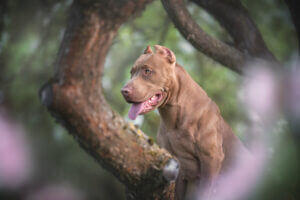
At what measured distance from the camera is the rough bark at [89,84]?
58.3 inches

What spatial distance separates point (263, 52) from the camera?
3.29 meters

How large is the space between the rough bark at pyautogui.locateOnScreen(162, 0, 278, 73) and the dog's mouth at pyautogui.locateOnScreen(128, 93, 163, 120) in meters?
0.96

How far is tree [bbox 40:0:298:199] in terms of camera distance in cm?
148

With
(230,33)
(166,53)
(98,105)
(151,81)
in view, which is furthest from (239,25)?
(98,105)

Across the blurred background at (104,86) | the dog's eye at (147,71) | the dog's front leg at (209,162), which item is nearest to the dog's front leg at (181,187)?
the dog's front leg at (209,162)

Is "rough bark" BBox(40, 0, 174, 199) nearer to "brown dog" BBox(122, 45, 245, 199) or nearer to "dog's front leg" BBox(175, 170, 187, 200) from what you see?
"brown dog" BBox(122, 45, 245, 199)

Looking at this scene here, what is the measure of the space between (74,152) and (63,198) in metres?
0.37

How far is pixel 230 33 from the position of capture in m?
3.38

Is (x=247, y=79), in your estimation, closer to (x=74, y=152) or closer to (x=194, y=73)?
(x=194, y=73)

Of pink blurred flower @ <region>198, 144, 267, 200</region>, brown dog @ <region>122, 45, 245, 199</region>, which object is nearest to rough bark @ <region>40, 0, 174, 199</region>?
Result: brown dog @ <region>122, 45, 245, 199</region>

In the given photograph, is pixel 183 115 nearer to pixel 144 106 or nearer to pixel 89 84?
pixel 144 106

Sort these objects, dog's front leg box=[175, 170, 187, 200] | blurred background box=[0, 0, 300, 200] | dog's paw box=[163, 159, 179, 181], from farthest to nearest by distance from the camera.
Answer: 1. dog's front leg box=[175, 170, 187, 200]
2. blurred background box=[0, 0, 300, 200]
3. dog's paw box=[163, 159, 179, 181]

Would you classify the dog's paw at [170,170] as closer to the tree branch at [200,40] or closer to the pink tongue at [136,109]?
the pink tongue at [136,109]

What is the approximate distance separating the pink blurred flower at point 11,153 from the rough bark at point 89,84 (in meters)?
0.81
